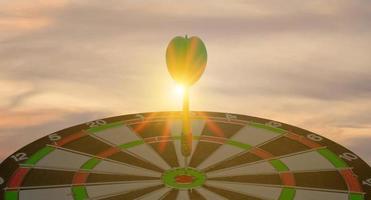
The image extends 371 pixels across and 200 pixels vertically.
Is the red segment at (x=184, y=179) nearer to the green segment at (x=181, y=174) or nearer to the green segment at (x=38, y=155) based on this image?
the green segment at (x=181, y=174)

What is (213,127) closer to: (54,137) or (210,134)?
(210,134)

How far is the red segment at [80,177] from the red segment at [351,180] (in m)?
3.86

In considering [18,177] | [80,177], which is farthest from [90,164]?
[18,177]

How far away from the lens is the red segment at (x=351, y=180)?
25.9ft

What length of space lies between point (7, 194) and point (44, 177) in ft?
2.34

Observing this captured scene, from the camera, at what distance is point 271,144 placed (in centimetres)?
947

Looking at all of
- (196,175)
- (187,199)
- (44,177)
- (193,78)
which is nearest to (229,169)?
(196,175)

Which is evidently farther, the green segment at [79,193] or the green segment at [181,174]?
the green segment at [181,174]

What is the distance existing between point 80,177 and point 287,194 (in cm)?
303

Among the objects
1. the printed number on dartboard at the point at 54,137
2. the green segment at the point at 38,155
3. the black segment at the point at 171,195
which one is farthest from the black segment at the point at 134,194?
the printed number on dartboard at the point at 54,137

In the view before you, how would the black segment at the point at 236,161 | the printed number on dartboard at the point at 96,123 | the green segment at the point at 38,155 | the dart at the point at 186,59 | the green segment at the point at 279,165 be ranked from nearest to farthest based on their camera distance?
1. the dart at the point at 186,59
2. the green segment at the point at 279,165
3. the black segment at the point at 236,161
4. the green segment at the point at 38,155
5. the printed number on dartboard at the point at 96,123

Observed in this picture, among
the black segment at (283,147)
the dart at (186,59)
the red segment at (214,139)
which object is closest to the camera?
the dart at (186,59)

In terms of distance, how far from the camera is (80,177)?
8188 mm

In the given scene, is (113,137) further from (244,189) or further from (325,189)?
(325,189)
